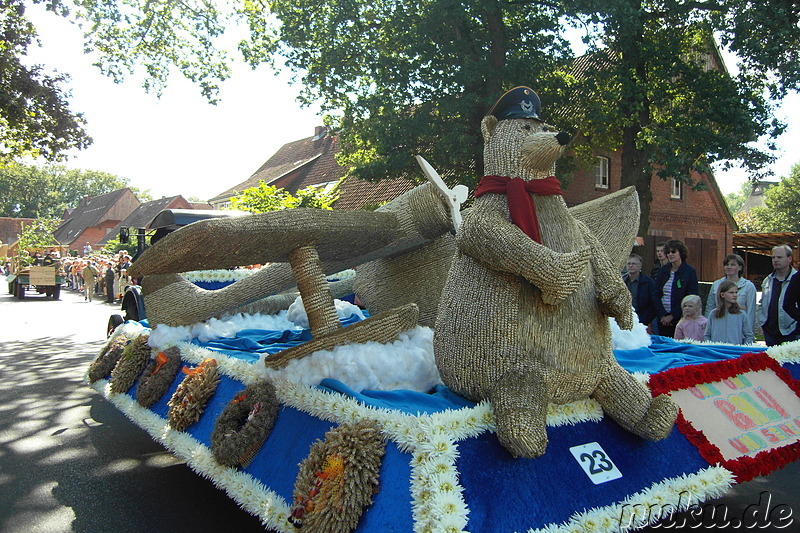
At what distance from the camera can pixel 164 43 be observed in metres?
15.8

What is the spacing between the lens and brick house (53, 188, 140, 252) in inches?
2291

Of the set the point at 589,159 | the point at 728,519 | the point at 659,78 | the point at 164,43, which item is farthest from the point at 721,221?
the point at 728,519

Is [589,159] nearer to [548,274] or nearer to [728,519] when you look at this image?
[728,519]

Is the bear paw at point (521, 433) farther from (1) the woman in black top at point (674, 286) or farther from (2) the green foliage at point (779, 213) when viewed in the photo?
(2) the green foliage at point (779, 213)

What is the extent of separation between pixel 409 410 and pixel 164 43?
630 inches

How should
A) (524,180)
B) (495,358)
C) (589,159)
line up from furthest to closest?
1. (589,159)
2. (524,180)
3. (495,358)

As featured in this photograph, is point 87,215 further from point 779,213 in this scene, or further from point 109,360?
point 109,360

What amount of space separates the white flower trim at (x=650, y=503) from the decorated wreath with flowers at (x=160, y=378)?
2.69 m

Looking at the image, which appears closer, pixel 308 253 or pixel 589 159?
pixel 308 253

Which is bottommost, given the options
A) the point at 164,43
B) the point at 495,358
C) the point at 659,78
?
the point at 495,358

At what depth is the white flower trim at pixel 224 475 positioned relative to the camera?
7.83 ft

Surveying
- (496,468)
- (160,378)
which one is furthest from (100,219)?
(496,468)

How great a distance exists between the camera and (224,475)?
9.17 feet

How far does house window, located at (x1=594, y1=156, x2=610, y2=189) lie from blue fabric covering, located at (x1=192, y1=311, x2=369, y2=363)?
1582 centimetres
